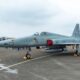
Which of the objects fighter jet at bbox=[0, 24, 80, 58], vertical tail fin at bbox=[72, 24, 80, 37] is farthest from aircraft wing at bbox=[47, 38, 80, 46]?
vertical tail fin at bbox=[72, 24, 80, 37]

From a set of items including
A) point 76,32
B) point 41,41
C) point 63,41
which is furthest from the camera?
point 76,32

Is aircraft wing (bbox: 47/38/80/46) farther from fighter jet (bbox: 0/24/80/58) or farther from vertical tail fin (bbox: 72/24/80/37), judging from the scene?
vertical tail fin (bbox: 72/24/80/37)

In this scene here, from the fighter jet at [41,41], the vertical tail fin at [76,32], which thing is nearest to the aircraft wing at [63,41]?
the fighter jet at [41,41]

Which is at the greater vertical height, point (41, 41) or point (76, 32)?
point (76, 32)

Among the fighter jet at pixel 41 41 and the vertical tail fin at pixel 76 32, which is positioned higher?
the vertical tail fin at pixel 76 32

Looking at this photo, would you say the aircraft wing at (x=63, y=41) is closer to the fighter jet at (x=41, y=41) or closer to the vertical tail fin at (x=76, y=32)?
the fighter jet at (x=41, y=41)

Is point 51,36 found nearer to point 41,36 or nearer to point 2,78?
point 41,36

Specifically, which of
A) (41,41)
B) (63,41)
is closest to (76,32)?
(63,41)

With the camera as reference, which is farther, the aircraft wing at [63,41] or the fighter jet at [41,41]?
the aircraft wing at [63,41]

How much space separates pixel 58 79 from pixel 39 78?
0.85 m

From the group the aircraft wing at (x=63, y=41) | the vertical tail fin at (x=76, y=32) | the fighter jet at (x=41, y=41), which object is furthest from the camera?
the vertical tail fin at (x=76, y=32)

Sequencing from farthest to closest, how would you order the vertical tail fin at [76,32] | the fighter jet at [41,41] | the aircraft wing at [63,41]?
1. the vertical tail fin at [76,32]
2. the aircraft wing at [63,41]
3. the fighter jet at [41,41]

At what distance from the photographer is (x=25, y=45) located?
21188 mm

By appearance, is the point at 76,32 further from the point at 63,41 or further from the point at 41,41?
the point at 41,41
